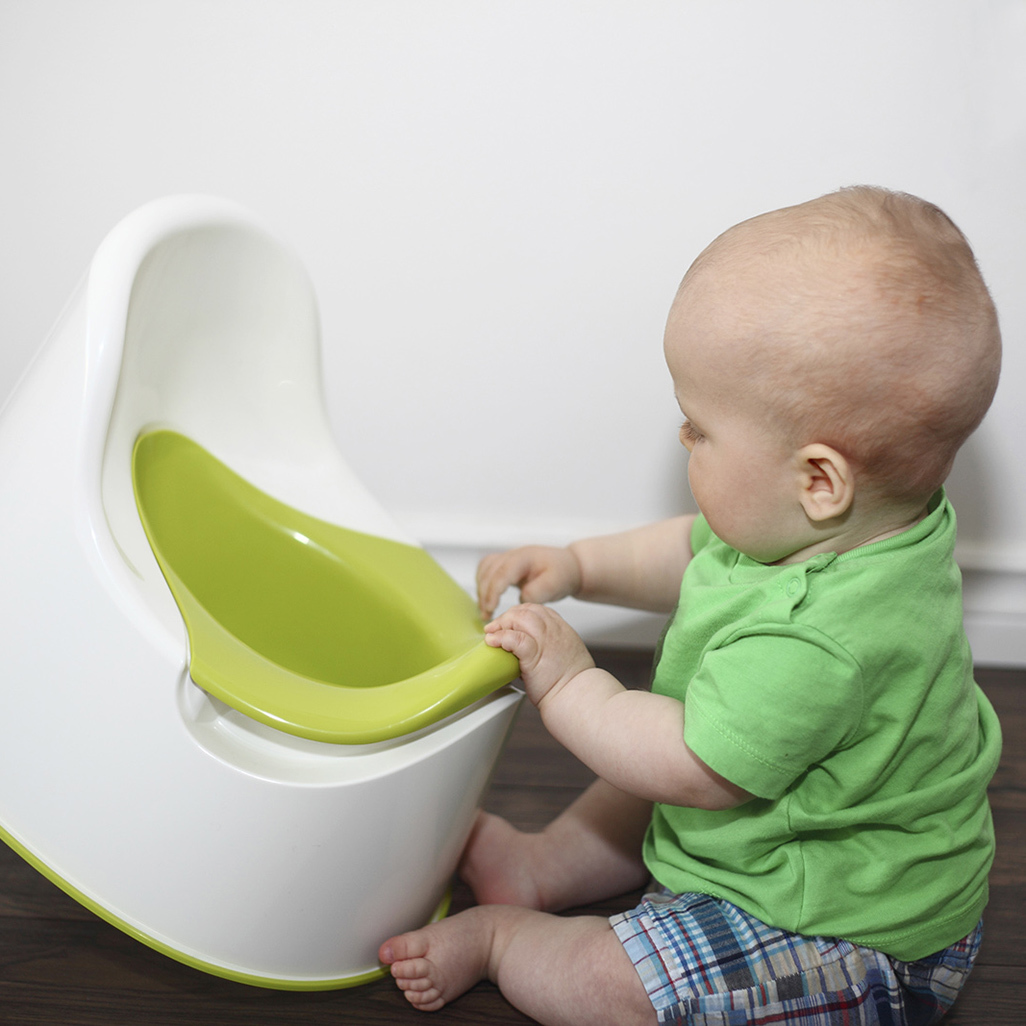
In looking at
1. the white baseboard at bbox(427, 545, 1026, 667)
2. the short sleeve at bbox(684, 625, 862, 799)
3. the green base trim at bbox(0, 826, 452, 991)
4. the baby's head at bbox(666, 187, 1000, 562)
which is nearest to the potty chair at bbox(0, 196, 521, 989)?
the green base trim at bbox(0, 826, 452, 991)

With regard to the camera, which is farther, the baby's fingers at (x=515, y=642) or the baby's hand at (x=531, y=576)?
the baby's hand at (x=531, y=576)

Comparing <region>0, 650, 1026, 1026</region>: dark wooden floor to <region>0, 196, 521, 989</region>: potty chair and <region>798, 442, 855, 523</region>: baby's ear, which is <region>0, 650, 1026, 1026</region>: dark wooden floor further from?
<region>798, 442, 855, 523</region>: baby's ear

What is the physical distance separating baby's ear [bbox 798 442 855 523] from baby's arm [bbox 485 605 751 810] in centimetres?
16

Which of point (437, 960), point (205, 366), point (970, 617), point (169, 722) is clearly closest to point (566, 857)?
point (437, 960)

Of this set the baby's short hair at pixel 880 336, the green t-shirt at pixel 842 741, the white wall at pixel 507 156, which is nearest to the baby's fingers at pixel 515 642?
the green t-shirt at pixel 842 741

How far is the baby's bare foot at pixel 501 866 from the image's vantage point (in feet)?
2.71

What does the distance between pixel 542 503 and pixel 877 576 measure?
0.55 metres

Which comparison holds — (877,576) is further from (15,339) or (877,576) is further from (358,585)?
(15,339)

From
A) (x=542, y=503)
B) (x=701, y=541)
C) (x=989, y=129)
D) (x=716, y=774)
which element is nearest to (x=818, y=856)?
(x=716, y=774)

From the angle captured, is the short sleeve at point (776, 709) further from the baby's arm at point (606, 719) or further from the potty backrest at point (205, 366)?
the potty backrest at point (205, 366)

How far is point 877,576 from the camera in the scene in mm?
618

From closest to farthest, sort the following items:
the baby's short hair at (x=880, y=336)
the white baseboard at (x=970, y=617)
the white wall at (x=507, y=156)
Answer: the baby's short hair at (x=880, y=336)
the white wall at (x=507, y=156)
the white baseboard at (x=970, y=617)

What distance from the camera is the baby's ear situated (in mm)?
A: 593

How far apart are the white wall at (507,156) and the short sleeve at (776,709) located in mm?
514
